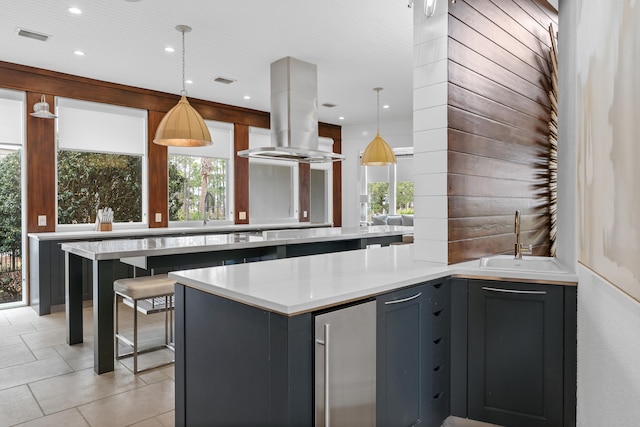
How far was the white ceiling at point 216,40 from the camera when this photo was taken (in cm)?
347

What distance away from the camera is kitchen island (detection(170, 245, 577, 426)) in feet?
4.57

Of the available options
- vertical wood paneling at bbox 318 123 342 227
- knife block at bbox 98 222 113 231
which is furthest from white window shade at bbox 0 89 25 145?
vertical wood paneling at bbox 318 123 342 227

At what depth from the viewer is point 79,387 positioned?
268 cm

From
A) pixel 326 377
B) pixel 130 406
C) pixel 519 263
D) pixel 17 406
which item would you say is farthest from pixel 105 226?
pixel 519 263

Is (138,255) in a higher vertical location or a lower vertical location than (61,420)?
higher

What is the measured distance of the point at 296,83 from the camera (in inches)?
187

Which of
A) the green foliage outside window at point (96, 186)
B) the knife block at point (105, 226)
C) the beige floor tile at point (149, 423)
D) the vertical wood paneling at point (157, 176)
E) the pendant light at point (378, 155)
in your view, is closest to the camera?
the beige floor tile at point (149, 423)

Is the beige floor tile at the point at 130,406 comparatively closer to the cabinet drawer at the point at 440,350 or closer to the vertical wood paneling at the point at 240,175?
the cabinet drawer at the point at 440,350

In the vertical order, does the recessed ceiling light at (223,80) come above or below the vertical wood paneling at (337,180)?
above

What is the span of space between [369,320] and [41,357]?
297cm

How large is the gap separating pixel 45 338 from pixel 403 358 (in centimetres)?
347

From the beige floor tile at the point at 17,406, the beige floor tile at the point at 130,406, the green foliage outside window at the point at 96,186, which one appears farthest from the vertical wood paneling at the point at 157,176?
the beige floor tile at the point at 130,406

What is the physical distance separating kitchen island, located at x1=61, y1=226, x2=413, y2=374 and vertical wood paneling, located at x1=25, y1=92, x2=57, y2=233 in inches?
68.8

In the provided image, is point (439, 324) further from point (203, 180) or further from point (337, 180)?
point (337, 180)
